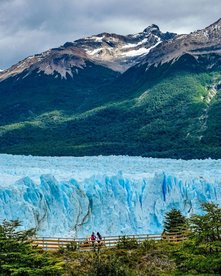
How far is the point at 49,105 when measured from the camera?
138125 millimetres

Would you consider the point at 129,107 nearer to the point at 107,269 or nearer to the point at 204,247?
the point at 107,269

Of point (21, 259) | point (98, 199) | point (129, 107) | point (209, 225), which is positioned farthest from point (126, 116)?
point (209, 225)

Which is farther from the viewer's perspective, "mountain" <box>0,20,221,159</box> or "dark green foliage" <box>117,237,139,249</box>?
"mountain" <box>0,20,221,159</box>

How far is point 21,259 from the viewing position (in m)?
15.4

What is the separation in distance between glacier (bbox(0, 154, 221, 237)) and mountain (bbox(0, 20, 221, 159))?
40.6 meters

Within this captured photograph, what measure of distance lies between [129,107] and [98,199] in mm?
86851

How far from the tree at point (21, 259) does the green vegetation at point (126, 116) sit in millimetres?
61892

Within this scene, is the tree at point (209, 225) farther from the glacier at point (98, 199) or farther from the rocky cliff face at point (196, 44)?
the rocky cliff face at point (196, 44)

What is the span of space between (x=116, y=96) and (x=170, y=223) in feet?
358

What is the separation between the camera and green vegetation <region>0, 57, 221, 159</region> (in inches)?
3570

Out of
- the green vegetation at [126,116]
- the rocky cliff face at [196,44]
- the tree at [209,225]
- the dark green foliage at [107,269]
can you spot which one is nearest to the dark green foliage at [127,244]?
the dark green foliage at [107,269]

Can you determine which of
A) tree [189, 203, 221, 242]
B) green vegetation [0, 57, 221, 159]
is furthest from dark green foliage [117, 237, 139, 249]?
green vegetation [0, 57, 221, 159]

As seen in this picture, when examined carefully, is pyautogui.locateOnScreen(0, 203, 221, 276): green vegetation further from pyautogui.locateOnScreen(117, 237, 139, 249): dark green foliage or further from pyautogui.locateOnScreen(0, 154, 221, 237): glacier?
pyautogui.locateOnScreen(0, 154, 221, 237): glacier

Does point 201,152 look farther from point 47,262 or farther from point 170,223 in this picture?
point 47,262
